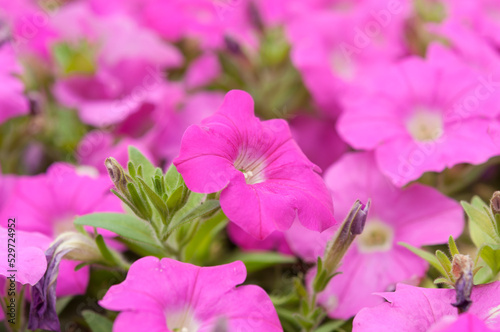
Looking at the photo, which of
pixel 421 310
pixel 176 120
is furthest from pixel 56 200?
pixel 421 310

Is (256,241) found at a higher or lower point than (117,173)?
lower

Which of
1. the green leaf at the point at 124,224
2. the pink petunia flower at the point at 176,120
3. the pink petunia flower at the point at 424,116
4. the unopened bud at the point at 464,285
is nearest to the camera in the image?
the unopened bud at the point at 464,285

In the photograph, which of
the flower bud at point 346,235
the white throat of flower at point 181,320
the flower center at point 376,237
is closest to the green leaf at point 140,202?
the white throat of flower at point 181,320

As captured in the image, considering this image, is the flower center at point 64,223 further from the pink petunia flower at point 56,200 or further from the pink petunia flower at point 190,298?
the pink petunia flower at point 190,298

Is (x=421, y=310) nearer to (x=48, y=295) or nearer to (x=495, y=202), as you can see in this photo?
(x=495, y=202)

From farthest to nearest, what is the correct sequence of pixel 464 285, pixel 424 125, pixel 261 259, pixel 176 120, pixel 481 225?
pixel 176 120
pixel 424 125
pixel 261 259
pixel 481 225
pixel 464 285
